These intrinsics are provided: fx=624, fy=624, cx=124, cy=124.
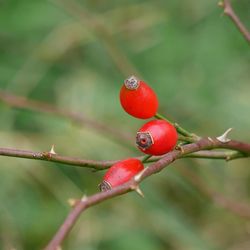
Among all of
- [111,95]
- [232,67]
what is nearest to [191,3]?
[232,67]

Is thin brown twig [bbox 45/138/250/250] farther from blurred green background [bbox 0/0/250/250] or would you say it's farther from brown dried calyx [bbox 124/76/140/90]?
Result: blurred green background [bbox 0/0/250/250]

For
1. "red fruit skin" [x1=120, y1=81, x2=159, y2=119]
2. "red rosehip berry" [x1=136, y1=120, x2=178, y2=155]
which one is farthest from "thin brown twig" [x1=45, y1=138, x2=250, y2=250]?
"red fruit skin" [x1=120, y1=81, x2=159, y2=119]

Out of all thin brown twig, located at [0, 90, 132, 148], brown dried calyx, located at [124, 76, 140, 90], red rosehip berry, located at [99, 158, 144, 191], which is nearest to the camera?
red rosehip berry, located at [99, 158, 144, 191]

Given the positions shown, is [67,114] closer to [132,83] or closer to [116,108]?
[116,108]

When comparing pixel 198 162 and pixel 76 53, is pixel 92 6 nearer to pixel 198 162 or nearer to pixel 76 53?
pixel 76 53

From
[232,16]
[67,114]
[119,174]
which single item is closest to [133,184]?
[119,174]
